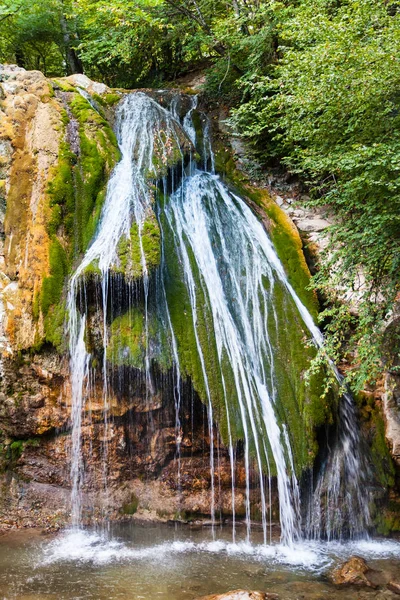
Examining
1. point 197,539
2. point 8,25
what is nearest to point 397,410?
point 197,539

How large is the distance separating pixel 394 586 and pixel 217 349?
124 inches

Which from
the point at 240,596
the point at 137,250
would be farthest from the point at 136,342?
the point at 240,596

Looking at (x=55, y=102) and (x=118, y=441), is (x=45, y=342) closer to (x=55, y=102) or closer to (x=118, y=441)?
(x=118, y=441)

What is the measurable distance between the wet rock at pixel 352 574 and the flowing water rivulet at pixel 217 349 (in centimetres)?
78

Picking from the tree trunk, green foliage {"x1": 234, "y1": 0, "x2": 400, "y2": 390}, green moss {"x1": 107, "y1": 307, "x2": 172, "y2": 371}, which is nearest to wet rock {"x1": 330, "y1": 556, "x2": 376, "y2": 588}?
green foliage {"x1": 234, "y1": 0, "x2": 400, "y2": 390}

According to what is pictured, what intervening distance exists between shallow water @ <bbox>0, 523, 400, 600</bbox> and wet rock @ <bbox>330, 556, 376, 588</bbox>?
10cm

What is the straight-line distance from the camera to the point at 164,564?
4.82 m

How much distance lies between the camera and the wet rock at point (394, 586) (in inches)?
175

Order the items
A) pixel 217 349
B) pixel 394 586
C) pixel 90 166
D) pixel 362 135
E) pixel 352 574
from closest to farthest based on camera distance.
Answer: pixel 394 586 → pixel 352 574 → pixel 362 135 → pixel 217 349 → pixel 90 166

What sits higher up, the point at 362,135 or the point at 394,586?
the point at 362,135

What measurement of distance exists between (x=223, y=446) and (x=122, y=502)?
4.75 ft

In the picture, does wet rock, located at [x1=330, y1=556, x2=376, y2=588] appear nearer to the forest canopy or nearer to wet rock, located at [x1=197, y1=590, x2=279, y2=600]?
wet rock, located at [x1=197, y1=590, x2=279, y2=600]

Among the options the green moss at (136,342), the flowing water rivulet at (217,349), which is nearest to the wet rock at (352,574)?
the flowing water rivulet at (217,349)

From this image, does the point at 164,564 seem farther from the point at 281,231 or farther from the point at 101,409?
the point at 281,231
